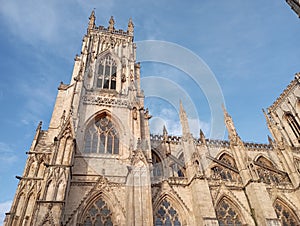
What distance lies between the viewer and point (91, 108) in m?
18.8

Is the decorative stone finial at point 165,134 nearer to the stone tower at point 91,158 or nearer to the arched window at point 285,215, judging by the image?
the stone tower at point 91,158

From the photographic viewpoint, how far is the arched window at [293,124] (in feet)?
109

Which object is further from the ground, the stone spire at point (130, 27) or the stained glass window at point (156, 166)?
the stone spire at point (130, 27)

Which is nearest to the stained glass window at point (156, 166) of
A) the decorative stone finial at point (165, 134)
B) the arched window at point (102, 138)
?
the decorative stone finial at point (165, 134)

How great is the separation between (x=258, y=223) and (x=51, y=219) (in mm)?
13327

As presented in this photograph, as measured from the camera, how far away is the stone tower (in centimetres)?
1255

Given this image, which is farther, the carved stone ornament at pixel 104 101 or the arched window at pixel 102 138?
Answer: the carved stone ornament at pixel 104 101

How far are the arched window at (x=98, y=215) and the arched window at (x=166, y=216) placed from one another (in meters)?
3.02

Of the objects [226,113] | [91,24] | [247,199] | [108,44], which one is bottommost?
[247,199]

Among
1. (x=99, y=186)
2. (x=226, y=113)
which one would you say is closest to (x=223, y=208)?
(x=99, y=186)

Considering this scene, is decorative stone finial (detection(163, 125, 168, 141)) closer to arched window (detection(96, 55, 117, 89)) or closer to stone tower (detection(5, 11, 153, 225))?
stone tower (detection(5, 11, 153, 225))

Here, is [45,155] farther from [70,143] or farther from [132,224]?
[132,224]

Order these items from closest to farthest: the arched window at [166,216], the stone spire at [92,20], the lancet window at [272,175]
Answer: the arched window at [166,216] → the lancet window at [272,175] → the stone spire at [92,20]

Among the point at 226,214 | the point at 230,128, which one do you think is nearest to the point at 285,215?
the point at 226,214
